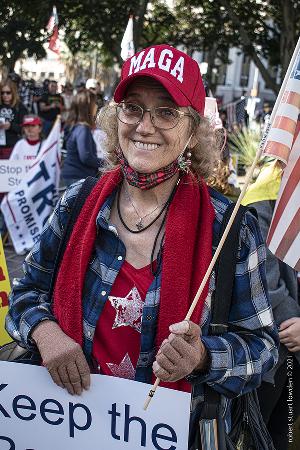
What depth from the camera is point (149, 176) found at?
6.30ft

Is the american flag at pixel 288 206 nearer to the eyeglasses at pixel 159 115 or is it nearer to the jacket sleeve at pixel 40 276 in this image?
the eyeglasses at pixel 159 115

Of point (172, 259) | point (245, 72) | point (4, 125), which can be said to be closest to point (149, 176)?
point (172, 259)

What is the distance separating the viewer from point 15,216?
24.5 ft

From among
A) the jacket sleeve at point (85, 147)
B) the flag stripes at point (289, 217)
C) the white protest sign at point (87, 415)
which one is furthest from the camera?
the jacket sleeve at point (85, 147)

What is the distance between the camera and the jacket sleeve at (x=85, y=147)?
23.7ft

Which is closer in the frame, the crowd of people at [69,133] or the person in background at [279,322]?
the person in background at [279,322]

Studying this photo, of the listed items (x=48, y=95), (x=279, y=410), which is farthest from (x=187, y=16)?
(x=279, y=410)

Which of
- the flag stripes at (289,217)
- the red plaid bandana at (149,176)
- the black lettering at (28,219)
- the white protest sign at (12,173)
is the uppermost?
the red plaid bandana at (149,176)

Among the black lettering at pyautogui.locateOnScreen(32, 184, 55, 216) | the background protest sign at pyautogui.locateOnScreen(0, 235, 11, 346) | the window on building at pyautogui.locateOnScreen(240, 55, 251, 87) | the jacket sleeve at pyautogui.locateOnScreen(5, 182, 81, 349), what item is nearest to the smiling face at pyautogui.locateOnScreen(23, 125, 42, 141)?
the black lettering at pyautogui.locateOnScreen(32, 184, 55, 216)

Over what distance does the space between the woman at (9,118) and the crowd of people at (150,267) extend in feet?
21.4

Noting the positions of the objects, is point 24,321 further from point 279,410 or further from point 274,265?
point 279,410

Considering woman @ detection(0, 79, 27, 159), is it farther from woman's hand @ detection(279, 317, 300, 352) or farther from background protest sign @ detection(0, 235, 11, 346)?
woman's hand @ detection(279, 317, 300, 352)

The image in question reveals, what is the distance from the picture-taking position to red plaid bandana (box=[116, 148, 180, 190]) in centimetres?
192

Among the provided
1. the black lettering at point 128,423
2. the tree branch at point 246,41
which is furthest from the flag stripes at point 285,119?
the tree branch at point 246,41
